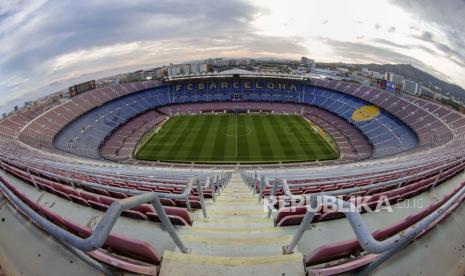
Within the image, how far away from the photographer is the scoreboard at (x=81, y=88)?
49.1 m

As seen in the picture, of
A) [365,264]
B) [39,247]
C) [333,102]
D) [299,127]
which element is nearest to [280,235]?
[365,264]

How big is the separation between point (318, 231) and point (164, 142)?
120 feet

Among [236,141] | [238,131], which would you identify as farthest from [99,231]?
[238,131]

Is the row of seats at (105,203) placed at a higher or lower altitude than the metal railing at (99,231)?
lower

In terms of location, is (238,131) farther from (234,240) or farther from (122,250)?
(122,250)

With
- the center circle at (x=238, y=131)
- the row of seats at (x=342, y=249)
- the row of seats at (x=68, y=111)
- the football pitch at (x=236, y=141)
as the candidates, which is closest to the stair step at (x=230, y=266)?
the row of seats at (x=342, y=249)

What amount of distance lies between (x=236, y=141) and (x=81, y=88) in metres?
38.0

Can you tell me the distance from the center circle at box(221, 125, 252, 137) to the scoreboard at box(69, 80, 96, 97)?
32.3 m

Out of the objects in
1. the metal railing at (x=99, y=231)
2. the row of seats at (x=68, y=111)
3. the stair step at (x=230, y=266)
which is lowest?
the row of seats at (x=68, y=111)

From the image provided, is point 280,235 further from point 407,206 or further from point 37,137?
point 37,137

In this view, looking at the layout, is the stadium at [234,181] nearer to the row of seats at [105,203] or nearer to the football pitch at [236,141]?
the row of seats at [105,203]

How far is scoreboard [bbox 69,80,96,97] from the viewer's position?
49094 mm

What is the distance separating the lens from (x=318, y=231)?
356cm

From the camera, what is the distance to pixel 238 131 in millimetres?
42906
